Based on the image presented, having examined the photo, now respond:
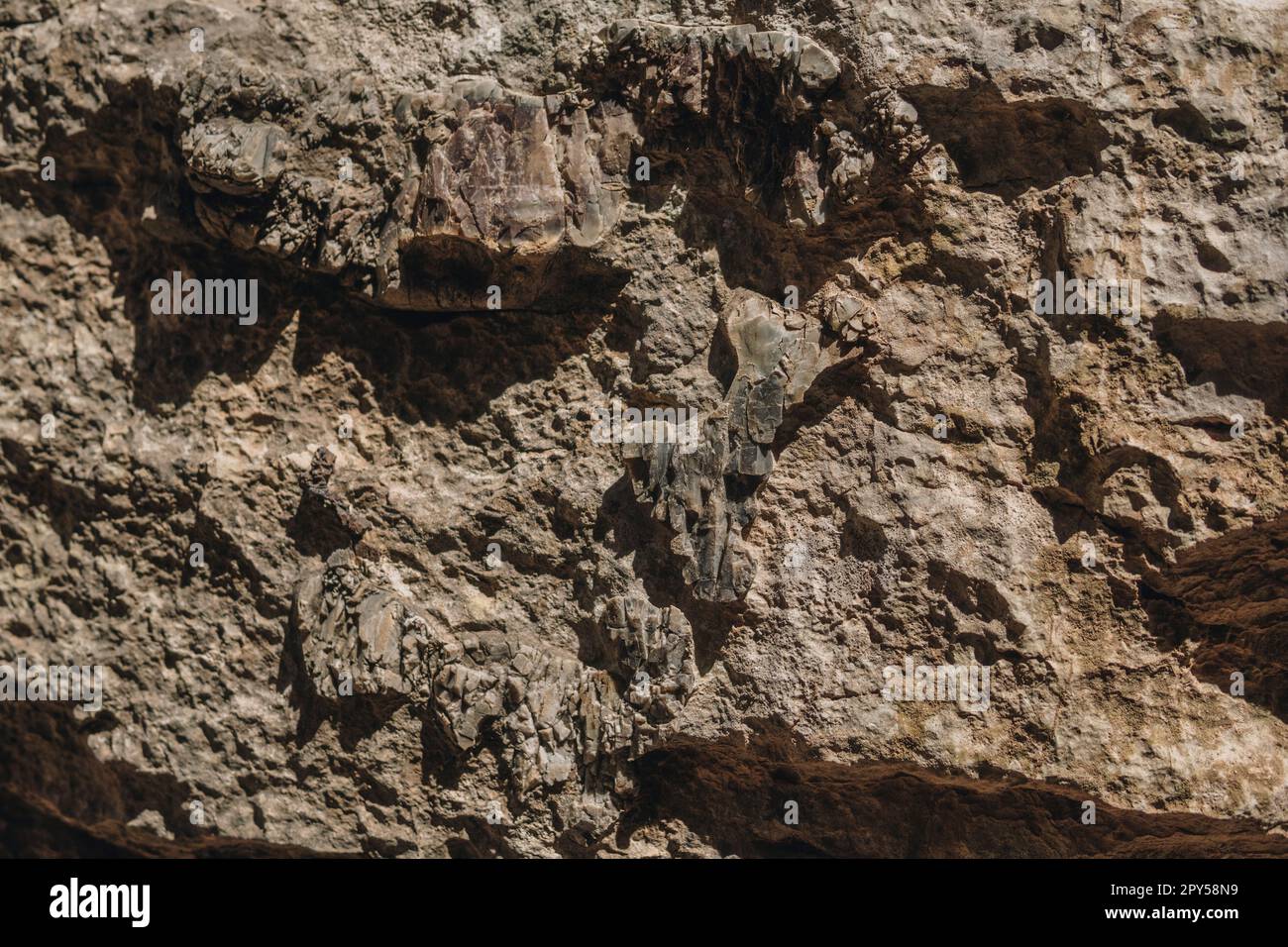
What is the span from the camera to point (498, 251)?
3355 mm

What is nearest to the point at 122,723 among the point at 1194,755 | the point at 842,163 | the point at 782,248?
the point at 782,248

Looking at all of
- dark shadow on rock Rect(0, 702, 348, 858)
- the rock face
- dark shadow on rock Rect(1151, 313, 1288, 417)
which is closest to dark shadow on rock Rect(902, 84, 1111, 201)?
the rock face

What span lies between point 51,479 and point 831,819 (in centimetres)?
252

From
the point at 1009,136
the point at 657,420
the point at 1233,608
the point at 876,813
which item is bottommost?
the point at 876,813

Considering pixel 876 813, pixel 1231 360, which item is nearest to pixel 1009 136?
pixel 1231 360

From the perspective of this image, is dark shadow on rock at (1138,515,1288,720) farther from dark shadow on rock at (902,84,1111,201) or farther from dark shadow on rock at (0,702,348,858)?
dark shadow on rock at (0,702,348,858)

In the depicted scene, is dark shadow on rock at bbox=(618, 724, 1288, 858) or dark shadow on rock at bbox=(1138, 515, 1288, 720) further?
dark shadow on rock at bbox=(618, 724, 1288, 858)

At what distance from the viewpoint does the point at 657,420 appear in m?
3.46

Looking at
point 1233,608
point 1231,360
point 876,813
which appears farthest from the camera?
point 876,813

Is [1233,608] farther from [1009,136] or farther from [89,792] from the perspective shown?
[89,792]

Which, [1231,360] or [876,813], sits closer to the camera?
[1231,360]

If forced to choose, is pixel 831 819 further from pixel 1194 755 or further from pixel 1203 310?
pixel 1203 310

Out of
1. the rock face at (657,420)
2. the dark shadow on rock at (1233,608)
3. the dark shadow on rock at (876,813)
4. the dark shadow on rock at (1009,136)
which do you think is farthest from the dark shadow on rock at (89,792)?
the dark shadow on rock at (1009,136)

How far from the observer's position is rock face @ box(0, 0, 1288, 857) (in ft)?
10.7
